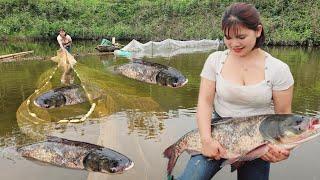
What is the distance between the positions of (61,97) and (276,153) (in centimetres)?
711

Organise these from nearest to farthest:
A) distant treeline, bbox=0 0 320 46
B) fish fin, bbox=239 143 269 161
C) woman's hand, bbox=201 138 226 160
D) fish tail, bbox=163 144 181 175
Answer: fish fin, bbox=239 143 269 161
woman's hand, bbox=201 138 226 160
fish tail, bbox=163 144 181 175
distant treeline, bbox=0 0 320 46

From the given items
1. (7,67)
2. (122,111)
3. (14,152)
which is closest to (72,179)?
(14,152)

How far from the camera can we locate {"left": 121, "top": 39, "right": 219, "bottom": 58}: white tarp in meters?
24.0

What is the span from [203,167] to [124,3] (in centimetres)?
4105

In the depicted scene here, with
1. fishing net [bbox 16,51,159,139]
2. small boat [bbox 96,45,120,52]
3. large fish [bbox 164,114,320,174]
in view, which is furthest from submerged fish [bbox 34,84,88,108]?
small boat [bbox 96,45,120,52]

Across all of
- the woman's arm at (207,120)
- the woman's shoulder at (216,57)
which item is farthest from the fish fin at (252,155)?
the woman's shoulder at (216,57)

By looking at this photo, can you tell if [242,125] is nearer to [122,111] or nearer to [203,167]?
[203,167]

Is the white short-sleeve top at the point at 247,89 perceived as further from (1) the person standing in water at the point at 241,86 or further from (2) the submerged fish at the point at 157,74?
(2) the submerged fish at the point at 157,74

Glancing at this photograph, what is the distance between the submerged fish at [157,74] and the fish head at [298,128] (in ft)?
22.0

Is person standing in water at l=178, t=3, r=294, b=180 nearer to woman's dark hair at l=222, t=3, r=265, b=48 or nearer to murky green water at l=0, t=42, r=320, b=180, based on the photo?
woman's dark hair at l=222, t=3, r=265, b=48

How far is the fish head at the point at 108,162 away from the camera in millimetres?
5348

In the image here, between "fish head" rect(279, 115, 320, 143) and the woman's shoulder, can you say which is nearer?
"fish head" rect(279, 115, 320, 143)

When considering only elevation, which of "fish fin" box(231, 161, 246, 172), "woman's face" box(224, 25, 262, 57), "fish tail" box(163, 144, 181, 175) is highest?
"woman's face" box(224, 25, 262, 57)

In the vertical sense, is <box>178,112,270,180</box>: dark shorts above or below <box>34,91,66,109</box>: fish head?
above
